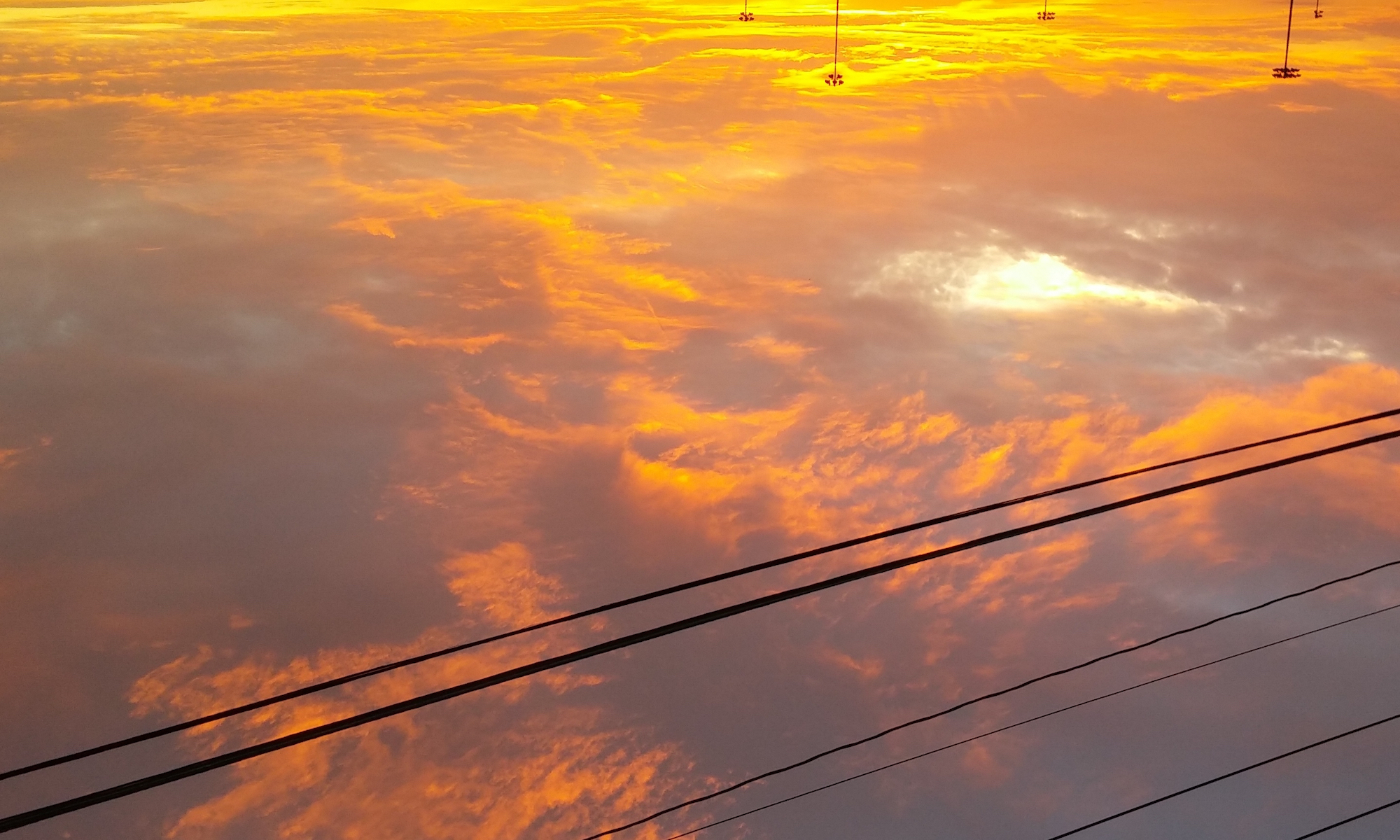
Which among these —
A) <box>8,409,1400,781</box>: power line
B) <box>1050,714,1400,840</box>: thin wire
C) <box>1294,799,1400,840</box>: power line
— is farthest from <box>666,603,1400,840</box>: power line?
<box>8,409,1400,781</box>: power line

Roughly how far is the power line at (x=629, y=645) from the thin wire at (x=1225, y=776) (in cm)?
68

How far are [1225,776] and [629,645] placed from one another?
228cm

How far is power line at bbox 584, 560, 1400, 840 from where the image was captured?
4.16 metres

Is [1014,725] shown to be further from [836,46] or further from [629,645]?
[836,46]

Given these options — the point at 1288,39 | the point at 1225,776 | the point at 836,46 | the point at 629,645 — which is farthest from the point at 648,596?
the point at 1288,39

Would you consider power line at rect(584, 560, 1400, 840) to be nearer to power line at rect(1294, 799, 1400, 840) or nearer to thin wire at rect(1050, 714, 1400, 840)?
thin wire at rect(1050, 714, 1400, 840)

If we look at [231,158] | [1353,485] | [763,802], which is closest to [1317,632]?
[1353,485]

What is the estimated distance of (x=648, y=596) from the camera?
5.29 m

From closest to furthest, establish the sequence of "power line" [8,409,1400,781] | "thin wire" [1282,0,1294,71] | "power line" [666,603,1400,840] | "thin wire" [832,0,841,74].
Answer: "power line" [666,603,1400,840], "power line" [8,409,1400,781], "thin wire" [1282,0,1294,71], "thin wire" [832,0,841,74]

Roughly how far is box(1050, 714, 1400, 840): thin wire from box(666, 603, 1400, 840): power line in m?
0.47

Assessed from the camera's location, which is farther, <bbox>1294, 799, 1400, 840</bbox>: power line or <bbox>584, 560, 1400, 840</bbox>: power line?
<bbox>584, 560, 1400, 840</bbox>: power line

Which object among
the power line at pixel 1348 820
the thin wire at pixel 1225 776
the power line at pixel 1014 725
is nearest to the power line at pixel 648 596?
the power line at pixel 1014 725

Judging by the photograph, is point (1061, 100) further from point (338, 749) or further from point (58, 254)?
point (338, 749)

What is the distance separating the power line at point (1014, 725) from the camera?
407 centimetres
